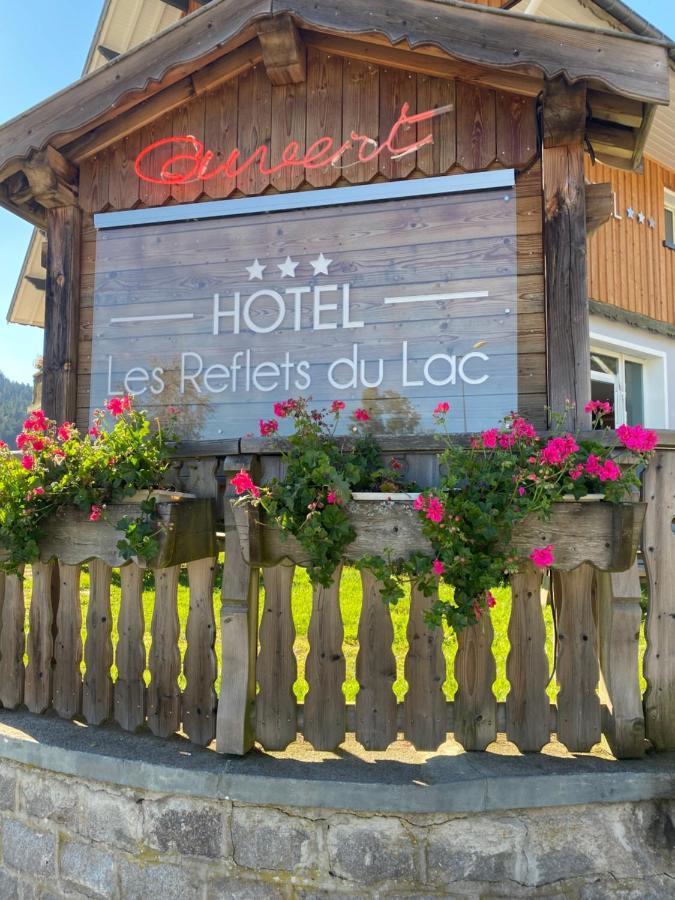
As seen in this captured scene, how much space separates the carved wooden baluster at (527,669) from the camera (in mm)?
2832

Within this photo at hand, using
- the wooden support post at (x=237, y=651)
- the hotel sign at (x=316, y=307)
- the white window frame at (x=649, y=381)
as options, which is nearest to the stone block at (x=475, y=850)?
the wooden support post at (x=237, y=651)

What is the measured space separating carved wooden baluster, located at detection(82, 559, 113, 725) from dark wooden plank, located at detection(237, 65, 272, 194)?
7.37ft

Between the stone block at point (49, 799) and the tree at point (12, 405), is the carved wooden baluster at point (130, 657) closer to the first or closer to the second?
the stone block at point (49, 799)

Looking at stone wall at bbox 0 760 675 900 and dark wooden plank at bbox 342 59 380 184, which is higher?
dark wooden plank at bbox 342 59 380 184

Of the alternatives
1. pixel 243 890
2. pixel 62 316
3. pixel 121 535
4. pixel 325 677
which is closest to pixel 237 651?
pixel 325 677

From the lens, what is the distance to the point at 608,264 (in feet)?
29.0

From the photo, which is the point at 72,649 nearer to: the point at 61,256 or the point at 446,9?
the point at 61,256

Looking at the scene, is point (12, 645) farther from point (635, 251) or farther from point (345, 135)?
point (635, 251)

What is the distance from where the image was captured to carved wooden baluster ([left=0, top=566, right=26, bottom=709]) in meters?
3.44

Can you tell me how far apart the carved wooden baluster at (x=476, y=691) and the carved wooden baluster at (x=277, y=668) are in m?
0.70

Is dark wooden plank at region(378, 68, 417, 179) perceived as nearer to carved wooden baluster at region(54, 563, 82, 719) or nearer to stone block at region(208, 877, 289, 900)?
carved wooden baluster at region(54, 563, 82, 719)

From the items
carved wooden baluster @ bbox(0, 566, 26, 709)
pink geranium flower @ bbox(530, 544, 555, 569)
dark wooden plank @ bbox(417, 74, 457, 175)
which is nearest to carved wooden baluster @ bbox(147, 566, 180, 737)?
carved wooden baluster @ bbox(0, 566, 26, 709)


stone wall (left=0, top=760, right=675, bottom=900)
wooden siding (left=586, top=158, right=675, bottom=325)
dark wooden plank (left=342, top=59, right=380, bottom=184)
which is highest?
wooden siding (left=586, top=158, right=675, bottom=325)

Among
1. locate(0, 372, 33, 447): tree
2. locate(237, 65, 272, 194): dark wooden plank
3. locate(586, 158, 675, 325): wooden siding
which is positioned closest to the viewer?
locate(237, 65, 272, 194): dark wooden plank
